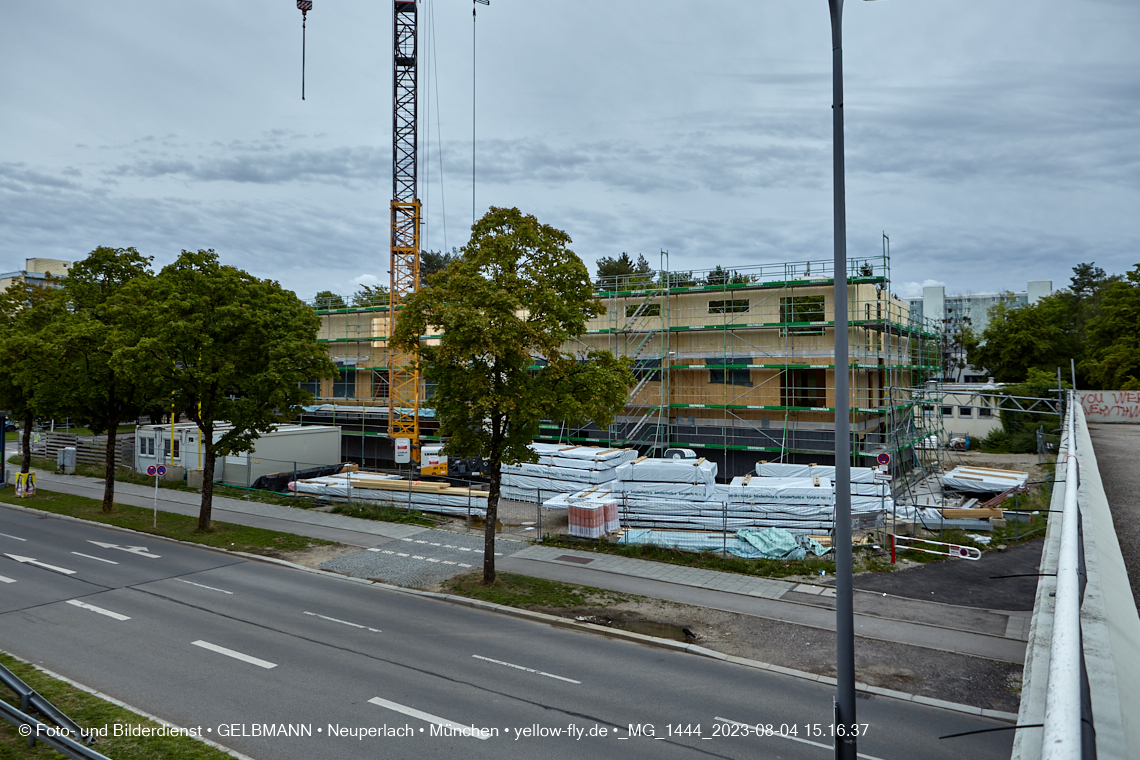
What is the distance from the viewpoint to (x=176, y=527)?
21.7 metres

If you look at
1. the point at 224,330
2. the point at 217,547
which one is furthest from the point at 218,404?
the point at 217,547

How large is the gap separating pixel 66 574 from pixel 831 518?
2060 centimetres

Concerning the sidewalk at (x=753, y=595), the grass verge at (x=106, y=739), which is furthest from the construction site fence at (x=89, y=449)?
the grass verge at (x=106, y=739)

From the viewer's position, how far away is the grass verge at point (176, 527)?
19625 millimetres

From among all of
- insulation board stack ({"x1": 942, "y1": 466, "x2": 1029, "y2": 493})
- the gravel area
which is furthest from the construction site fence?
insulation board stack ({"x1": 942, "y1": 466, "x2": 1029, "y2": 493})

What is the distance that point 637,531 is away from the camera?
64.7 feet

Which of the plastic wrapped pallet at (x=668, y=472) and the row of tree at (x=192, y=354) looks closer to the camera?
the row of tree at (x=192, y=354)

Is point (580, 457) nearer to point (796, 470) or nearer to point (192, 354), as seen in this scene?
point (796, 470)

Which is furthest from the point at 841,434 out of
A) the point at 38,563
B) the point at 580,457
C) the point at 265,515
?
the point at 580,457

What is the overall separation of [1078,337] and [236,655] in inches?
3257

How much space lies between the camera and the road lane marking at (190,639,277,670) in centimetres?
1110

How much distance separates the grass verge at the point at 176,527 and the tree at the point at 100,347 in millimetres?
881

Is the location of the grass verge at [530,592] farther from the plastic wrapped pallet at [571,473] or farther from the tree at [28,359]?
the tree at [28,359]

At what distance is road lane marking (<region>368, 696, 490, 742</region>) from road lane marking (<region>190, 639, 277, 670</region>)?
Result: 2.41 metres
